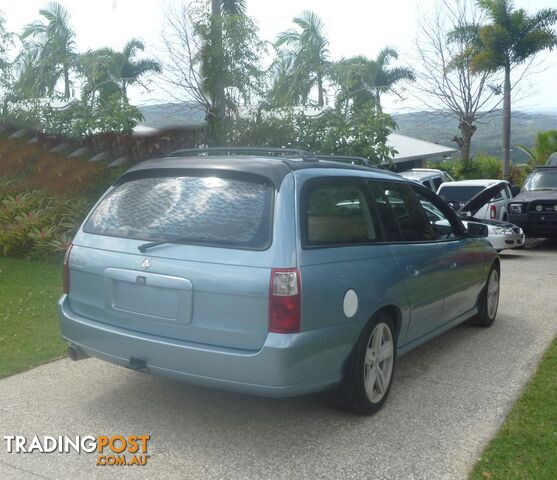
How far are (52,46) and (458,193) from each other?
19.4 m

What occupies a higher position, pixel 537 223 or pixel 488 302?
pixel 488 302

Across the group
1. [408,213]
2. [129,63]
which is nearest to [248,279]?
[408,213]

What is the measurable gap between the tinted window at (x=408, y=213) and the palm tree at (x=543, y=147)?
29448 mm

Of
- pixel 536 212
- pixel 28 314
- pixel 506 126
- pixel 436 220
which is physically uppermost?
pixel 506 126

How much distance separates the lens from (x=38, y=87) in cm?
1612

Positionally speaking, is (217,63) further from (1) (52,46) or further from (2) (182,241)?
(1) (52,46)

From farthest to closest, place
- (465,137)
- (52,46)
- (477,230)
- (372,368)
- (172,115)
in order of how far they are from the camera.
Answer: (465,137) → (52,46) → (172,115) → (477,230) → (372,368)

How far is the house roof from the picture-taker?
3319cm

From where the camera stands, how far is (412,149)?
35.7 m

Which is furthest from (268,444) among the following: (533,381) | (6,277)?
(6,277)

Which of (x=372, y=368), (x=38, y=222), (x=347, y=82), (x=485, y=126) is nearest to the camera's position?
(x=372, y=368)

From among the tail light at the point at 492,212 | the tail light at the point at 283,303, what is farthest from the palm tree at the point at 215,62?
the tail light at the point at 283,303

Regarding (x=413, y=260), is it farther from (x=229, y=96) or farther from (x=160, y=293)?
(x=229, y=96)

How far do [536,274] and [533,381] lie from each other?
5.76 meters
